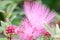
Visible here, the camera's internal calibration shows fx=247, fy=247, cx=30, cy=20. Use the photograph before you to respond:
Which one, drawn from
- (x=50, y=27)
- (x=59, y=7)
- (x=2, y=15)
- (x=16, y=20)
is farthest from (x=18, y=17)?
(x=59, y=7)

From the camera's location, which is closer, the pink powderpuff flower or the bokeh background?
the pink powderpuff flower

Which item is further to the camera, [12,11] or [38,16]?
[12,11]

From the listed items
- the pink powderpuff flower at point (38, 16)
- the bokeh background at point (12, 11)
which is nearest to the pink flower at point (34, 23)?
the pink powderpuff flower at point (38, 16)

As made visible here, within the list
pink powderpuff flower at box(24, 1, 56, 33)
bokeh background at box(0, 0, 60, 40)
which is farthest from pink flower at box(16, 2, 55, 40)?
bokeh background at box(0, 0, 60, 40)

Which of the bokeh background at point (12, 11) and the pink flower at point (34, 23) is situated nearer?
the pink flower at point (34, 23)

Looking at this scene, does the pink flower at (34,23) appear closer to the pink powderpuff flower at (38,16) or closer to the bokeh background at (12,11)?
the pink powderpuff flower at (38,16)

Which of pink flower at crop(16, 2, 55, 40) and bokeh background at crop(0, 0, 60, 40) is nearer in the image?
pink flower at crop(16, 2, 55, 40)

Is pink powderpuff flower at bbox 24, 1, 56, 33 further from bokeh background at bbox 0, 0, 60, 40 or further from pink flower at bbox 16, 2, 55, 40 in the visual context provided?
bokeh background at bbox 0, 0, 60, 40

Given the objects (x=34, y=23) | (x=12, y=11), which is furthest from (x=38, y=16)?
(x=12, y=11)

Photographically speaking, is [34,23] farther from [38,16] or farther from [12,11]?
[12,11]

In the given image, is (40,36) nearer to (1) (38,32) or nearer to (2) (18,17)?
(1) (38,32)

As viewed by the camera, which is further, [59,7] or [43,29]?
[59,7]
